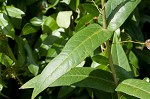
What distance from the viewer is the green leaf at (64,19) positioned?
1710mm

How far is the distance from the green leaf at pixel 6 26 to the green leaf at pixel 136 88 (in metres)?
0.60

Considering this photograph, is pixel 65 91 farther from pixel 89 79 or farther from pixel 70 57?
pixel 70 57

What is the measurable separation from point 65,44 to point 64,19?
0.75 ft

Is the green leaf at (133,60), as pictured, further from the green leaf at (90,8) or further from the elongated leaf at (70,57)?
the elongated leaf at (70,57)

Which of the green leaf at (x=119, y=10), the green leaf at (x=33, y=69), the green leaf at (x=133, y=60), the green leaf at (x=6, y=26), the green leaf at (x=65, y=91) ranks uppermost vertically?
the green leaf at (x=119, y=10)

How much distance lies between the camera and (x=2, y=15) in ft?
5.26

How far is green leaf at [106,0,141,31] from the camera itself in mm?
1227

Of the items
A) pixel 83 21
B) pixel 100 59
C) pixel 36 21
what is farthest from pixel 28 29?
pixel 100 59

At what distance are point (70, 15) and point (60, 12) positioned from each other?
0.21 ft

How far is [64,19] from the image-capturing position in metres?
1.71

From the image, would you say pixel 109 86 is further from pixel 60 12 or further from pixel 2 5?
pixel 2 5

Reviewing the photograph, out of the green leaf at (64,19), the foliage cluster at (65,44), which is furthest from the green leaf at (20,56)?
the green leaf at (64,19)

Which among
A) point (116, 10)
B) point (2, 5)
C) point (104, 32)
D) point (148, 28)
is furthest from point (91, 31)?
point (148, 28)

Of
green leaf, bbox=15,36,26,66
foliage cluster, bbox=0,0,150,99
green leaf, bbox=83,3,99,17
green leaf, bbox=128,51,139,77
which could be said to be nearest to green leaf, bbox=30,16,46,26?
foliage cluster, bbox=0,0,150,99
